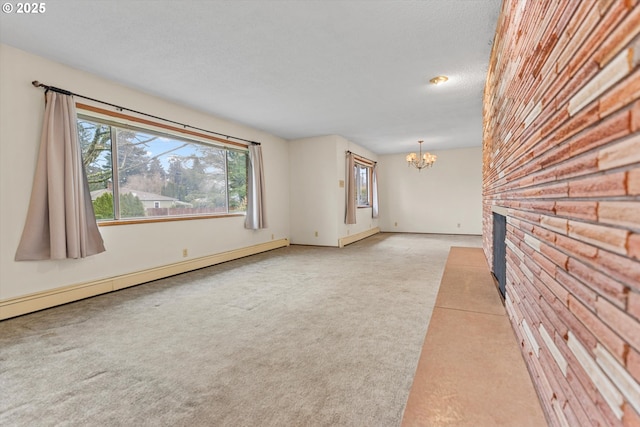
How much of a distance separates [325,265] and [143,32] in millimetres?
3321

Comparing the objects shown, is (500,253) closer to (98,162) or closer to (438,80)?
(438,80)

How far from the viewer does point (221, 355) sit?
71.6 inches

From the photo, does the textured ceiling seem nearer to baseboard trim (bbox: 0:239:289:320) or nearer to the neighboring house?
the neighboring house

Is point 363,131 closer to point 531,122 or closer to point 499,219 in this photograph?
point 499,219

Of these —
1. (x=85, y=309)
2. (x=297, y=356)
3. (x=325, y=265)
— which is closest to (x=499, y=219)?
(x=297, y=356)

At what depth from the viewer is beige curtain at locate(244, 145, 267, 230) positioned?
16.8 ft

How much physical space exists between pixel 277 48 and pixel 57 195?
2415 mm

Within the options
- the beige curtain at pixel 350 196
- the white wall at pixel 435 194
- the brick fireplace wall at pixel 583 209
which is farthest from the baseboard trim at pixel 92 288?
the white wall at pixel 435 194

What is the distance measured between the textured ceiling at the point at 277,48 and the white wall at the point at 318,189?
1.84 m

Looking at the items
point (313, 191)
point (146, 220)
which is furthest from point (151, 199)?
point (313, 191)

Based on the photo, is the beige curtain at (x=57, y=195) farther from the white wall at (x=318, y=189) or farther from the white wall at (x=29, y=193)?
the white wall at (x=318, y=189)

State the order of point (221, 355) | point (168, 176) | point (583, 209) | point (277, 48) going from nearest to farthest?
point (583, 209)
point (221, 355)
point (277, 48)
point (168, 176)

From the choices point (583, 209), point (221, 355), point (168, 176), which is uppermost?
point (168, 176)

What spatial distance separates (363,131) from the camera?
5723 millimetres
